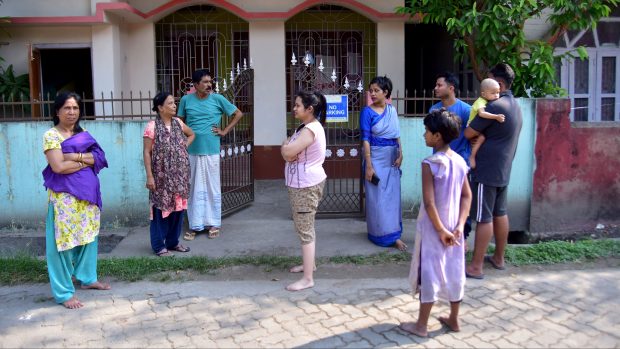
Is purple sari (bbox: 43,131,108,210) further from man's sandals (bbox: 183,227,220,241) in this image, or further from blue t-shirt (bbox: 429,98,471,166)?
blue t-shirt (bbox: 429,98,471,166)

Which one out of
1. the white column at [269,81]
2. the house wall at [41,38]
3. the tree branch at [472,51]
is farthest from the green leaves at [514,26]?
the house wall at [41,38]

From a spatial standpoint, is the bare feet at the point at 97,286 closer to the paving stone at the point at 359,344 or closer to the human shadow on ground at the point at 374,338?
the human shadow on ground at the point at 374,338

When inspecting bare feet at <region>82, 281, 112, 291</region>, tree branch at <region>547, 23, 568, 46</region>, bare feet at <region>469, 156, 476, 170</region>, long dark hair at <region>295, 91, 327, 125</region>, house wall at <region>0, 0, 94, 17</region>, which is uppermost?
house wall at <region>0, 0, 94, 17</region>

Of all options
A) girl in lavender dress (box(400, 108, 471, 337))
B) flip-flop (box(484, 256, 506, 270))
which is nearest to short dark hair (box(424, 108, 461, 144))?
girl in lavender dress (box(400, 108, 471, 337))

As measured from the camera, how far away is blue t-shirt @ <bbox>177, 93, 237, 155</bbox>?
20.0 feet

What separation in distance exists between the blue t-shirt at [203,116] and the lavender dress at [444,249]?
3051 millimetres

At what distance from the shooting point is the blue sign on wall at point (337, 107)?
6.66 m

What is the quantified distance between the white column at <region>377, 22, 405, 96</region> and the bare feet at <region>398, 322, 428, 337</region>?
6099 mm

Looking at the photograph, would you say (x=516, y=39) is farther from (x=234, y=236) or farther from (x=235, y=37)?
(x=235, y=37)

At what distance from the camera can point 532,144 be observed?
6.46 meters

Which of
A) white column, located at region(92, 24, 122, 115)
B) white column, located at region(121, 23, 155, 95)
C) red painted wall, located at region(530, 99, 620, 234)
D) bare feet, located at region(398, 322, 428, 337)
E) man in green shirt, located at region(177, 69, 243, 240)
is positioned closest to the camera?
bare feet, located at region(398, 322, 428, 337)

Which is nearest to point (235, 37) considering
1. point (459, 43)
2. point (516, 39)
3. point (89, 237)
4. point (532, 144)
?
point (459, 43)

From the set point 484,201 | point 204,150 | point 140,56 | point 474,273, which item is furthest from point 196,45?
point 474,273

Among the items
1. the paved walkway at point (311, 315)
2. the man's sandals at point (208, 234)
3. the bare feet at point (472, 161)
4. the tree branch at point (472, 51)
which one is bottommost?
the paved walkway at point (311, 315)
